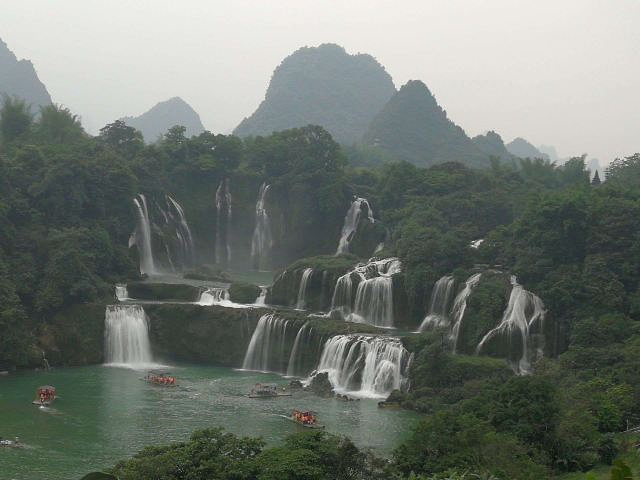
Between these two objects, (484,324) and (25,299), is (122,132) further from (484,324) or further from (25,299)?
(484,324)

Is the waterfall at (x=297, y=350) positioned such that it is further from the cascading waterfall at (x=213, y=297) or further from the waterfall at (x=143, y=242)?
the waterfall at (x=143, y=242)

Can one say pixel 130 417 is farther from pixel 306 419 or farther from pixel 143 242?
pixel 143 242

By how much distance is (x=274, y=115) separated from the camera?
109312mm

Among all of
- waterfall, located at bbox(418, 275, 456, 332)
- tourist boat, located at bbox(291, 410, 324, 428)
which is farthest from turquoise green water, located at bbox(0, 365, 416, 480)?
waterfall, located at bbox(418, 275, 456, 332)

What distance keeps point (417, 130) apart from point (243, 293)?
2059 inches

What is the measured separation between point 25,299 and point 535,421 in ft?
68.9

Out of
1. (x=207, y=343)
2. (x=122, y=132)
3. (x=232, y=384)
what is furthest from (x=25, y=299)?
(x=122, y=132)

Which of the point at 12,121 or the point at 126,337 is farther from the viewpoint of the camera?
the point at 12,121

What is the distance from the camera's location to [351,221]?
50000mm

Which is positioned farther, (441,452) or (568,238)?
(568,238)

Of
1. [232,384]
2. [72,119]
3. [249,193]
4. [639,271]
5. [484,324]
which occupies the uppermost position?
[72,119]

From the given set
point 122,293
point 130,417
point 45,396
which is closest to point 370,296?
point 122,293

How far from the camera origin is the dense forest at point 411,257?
1734 cm

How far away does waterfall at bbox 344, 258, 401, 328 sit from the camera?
34.0 meters
